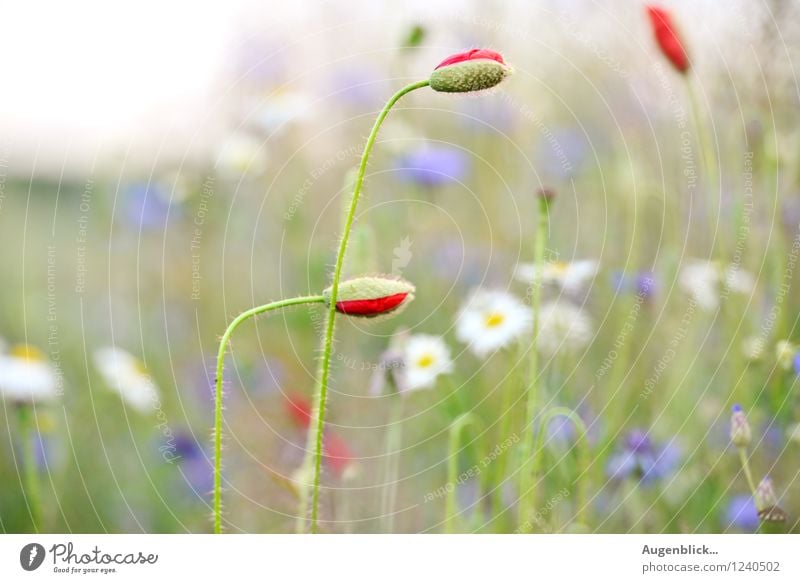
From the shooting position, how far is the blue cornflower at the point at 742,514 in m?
0.75

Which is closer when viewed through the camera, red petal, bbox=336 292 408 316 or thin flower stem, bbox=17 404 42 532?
red petal, bbox=336 292 408 316

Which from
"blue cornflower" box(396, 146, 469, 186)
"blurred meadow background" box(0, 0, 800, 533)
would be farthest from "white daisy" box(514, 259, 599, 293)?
"blue cornflower" box(396, 146, 469, 186)

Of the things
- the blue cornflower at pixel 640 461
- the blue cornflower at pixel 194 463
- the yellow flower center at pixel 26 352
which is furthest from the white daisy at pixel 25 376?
the blue cornflower at pixel 640 461

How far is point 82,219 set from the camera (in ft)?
2.68

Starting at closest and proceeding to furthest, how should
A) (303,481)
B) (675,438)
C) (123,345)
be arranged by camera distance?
(303,481) < (675,438) < (123,345)

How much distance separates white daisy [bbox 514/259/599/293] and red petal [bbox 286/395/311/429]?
8.2 inches

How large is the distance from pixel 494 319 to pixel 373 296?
278 millimetres

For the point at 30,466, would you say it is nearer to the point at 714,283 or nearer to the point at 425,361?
the point at 425,361

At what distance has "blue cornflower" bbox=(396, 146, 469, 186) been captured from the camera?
874mm

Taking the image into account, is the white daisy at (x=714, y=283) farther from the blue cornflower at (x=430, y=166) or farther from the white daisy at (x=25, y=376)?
the white daisy at (x=25, y=376)

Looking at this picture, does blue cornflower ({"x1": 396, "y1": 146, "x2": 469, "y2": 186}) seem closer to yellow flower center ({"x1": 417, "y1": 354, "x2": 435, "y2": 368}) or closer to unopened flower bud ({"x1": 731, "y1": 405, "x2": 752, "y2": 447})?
yellow flower center ({"x1": 417, "y1": 354, "x2": 435, "y2": 368})
